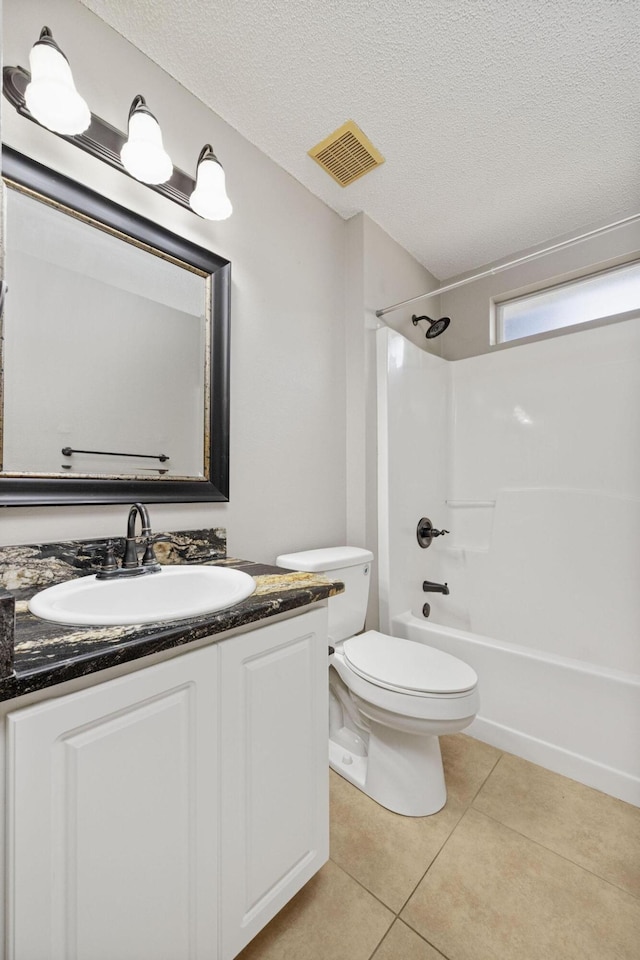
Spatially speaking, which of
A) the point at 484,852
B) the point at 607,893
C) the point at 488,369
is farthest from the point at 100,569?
the point at 488,369

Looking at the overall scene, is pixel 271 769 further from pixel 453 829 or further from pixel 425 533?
pixel 425 533

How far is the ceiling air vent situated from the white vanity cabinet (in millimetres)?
1700

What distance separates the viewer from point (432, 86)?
1309mm

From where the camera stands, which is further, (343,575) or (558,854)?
(343,575)

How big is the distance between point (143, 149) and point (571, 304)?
7.09 feet

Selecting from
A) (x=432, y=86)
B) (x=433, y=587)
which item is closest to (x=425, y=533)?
(x=433, y=587)

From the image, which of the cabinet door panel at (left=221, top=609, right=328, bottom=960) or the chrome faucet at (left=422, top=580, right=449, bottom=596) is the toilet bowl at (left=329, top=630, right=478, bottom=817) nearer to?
the cabinet door panel at (left=221, top=609, right=328, bottom=960)

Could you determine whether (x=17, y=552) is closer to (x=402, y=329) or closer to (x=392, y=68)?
(x=392, y=68)

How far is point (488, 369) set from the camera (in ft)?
7.34

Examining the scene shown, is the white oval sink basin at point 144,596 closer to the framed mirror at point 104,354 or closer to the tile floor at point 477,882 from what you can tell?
the framed mirror at point 104,354

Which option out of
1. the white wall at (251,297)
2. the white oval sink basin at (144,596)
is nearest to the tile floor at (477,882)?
the white oval sink basin at (144,596)

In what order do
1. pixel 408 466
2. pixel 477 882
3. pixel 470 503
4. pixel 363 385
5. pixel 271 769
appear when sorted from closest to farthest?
1. pixel 271 769
2. pixel 477 882
3. pixel 363 385
4. pixel 408 466
5. pixel 470 503

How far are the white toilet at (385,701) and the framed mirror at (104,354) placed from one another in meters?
0.58

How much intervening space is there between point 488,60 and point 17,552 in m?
1.95
